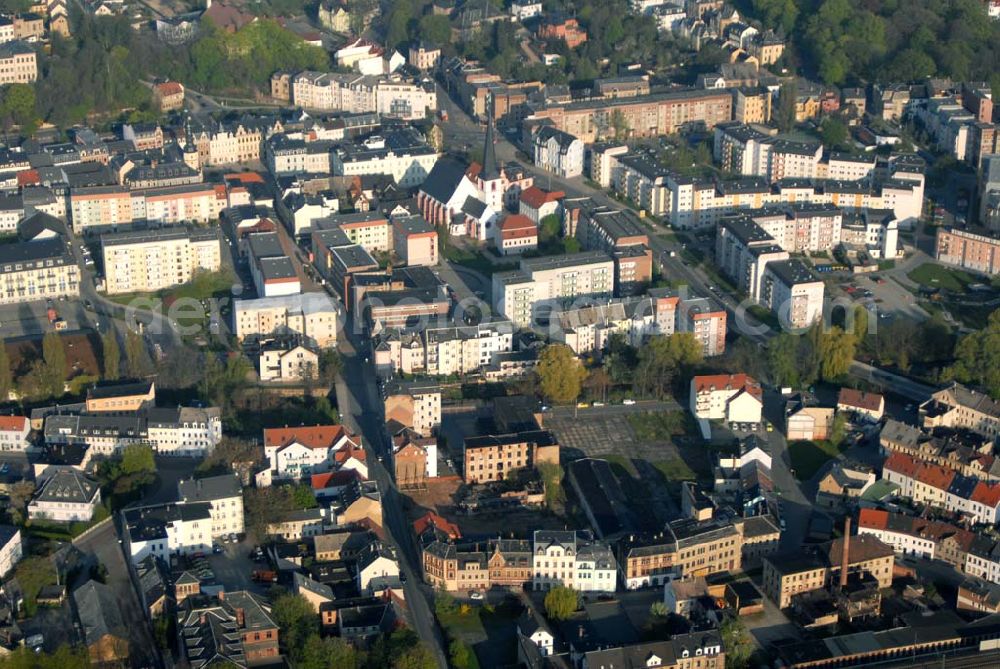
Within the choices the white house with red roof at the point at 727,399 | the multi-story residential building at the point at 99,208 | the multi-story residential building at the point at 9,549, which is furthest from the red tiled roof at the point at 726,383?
the multi-story residential building at the point at 99,208

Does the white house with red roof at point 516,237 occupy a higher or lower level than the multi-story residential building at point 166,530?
higher

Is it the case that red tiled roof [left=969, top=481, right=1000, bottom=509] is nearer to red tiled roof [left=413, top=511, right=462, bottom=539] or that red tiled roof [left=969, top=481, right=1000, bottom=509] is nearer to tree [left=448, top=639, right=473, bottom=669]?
red tiled roof [left=413, top=511, right=462, bottom=539]

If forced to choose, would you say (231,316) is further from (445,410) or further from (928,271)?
(928,271)

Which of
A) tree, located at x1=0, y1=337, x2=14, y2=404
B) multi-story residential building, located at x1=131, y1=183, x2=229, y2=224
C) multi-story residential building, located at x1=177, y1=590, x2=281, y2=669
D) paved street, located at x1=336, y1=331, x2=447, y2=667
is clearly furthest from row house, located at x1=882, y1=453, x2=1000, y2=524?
multi-story residential building, located at x1=131, y1=183, x2=229, y2=224

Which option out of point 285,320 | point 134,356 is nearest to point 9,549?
point 134,356

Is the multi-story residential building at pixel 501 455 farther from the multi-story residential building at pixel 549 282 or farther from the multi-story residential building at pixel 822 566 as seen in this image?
the multi-story residential building at pixel 549 282

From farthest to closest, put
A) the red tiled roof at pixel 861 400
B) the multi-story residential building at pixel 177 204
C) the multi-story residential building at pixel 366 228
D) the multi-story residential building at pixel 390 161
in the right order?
the multi-story residential building at pixel 390 161, the multi-story residential building at pixel 177 204, the multi-story residential building at pixel 366 228, the red tiled roof at pixel 861 400

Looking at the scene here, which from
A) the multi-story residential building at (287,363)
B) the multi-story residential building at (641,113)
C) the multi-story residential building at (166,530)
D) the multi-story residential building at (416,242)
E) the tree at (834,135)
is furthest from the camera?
the multi-story residential building at (641,113)
